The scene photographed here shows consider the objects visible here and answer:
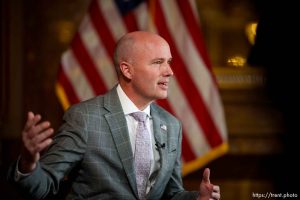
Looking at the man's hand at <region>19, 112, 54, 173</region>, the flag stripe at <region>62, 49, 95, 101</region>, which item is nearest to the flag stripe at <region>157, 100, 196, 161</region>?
the flag stripe at <region>62, 49, 95, 101</region>

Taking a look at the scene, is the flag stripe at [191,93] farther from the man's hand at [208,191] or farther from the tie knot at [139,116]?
the man's hand at [208,191]

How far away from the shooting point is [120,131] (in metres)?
2.49

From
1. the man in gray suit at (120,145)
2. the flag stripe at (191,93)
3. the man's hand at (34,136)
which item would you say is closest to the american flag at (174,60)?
the flag stripe at (191,93)

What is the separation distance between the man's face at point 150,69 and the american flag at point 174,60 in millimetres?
1448

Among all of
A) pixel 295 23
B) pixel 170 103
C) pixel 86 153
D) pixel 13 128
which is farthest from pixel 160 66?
pixel 13 128

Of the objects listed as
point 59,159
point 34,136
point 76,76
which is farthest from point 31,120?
point 76,76

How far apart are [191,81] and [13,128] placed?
4.65ft

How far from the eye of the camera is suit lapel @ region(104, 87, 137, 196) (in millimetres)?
2420

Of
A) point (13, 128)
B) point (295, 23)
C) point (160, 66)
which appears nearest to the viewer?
point (160, 66)

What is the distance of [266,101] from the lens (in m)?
4.38

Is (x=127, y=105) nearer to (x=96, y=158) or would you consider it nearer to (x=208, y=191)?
(x=96, y=158)

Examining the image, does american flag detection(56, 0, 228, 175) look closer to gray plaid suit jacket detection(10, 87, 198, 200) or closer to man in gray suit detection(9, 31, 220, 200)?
man in gray suit detection(9, 31, 220, 200)

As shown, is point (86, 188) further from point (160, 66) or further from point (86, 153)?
point (160, 66)

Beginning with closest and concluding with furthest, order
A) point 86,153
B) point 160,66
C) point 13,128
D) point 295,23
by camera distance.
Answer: point 86,153 → point 160,66 → point 295,23 → point 13,128
